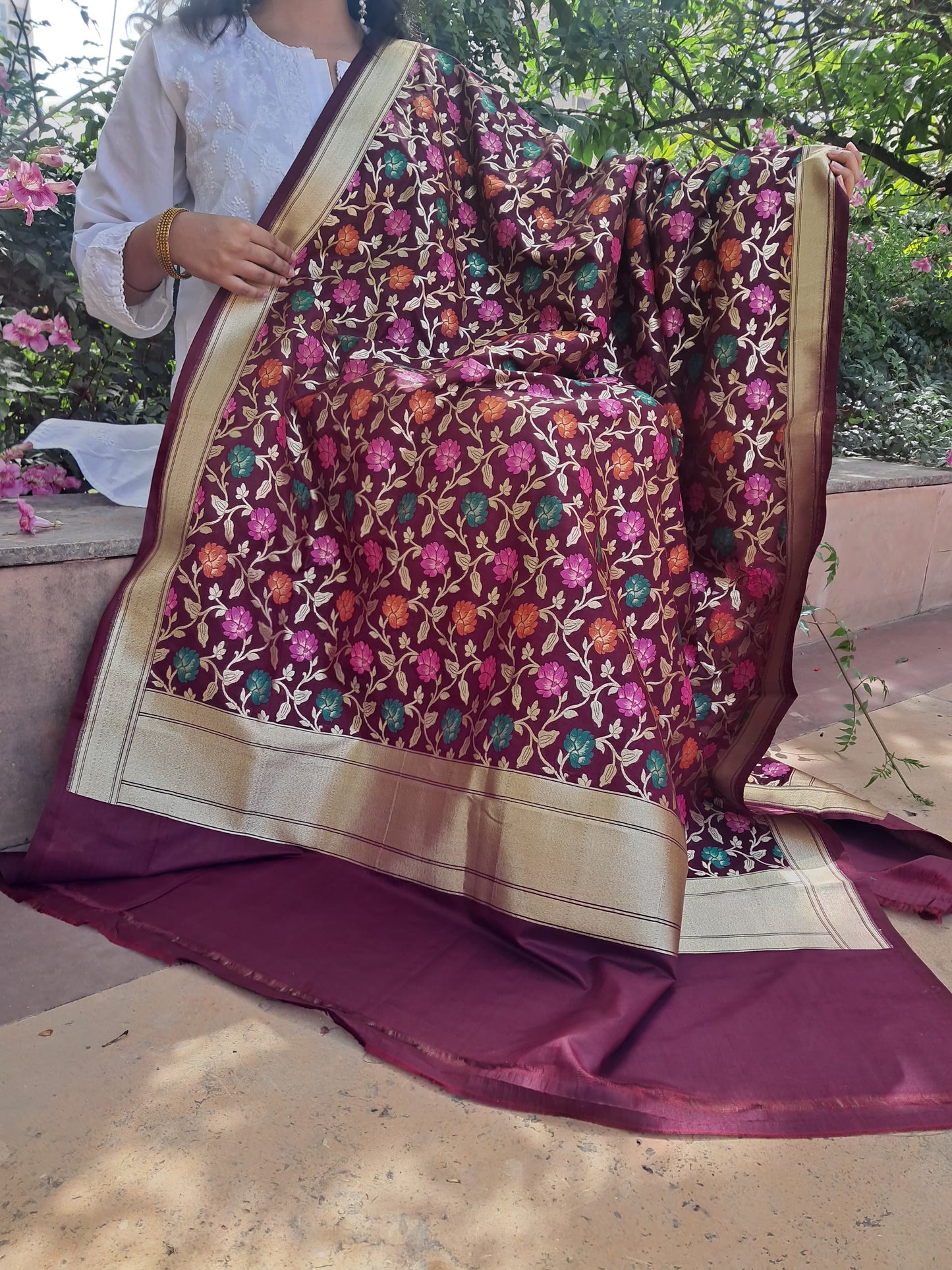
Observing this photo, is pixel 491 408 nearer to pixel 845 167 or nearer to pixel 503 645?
pixel 503 645

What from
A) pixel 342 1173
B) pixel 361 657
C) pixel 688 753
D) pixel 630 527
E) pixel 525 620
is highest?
pixel 630 527

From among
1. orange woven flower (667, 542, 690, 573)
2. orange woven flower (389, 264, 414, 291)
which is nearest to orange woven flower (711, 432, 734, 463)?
orange woven flower (667, 542, 690, 573)

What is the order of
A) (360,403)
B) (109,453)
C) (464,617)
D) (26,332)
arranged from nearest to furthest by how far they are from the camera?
(464,617)
(360,403)
(109,453)
(26,332)

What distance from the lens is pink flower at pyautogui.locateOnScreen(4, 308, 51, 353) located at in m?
2.02

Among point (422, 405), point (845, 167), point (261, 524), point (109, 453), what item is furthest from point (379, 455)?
point (845, 167)

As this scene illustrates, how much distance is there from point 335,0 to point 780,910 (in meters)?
1.72

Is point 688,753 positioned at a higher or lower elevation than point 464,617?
lower

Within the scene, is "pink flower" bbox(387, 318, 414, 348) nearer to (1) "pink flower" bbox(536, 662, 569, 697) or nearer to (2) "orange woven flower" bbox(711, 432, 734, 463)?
(2) "orange woven flower" bbox(711, 432, 734, 463)

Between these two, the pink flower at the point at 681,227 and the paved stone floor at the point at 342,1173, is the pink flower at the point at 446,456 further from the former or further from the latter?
the paved stone floor at the point at 342,1173

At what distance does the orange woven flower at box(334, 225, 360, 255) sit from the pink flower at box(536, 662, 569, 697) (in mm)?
845

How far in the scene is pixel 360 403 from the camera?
5.08 feet

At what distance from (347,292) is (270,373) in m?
0.21

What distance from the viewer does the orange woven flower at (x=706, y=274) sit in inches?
65.9

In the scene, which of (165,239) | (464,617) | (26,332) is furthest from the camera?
(26,332)
